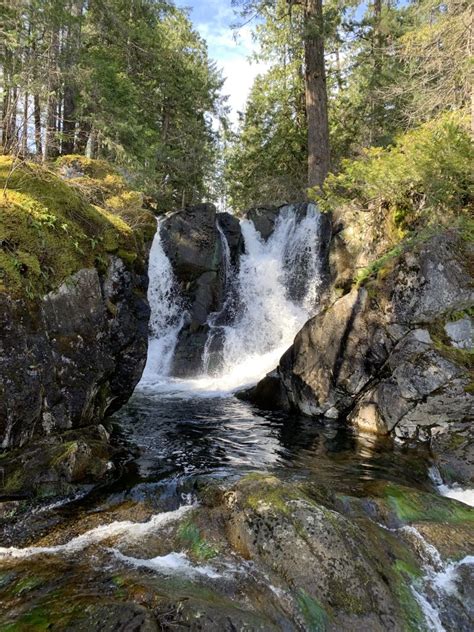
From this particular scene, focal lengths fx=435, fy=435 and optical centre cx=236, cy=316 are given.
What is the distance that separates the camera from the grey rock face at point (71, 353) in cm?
501

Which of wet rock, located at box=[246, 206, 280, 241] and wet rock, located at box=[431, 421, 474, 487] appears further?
wet rock, located at box=[246, 206, 280, 241]

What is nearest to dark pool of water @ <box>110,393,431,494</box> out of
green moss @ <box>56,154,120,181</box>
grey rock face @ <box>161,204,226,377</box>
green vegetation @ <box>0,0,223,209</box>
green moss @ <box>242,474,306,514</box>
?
green moss @ <box>242,474,306,514</box>

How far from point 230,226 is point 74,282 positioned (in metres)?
11.6

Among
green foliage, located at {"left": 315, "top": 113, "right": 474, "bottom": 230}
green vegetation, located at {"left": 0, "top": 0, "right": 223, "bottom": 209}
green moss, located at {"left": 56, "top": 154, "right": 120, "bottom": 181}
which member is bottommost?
green foliage, located at {"left": 315, "top": 113, "right": 474, "bottom": 230}

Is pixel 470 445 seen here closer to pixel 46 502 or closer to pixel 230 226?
pixel 46 502

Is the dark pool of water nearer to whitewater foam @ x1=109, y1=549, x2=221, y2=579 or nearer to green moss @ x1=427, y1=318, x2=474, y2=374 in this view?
whitewater foam @ x1=109, y1=549, x2=221, y2=579

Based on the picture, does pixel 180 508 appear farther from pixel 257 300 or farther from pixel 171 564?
pixel 257 300

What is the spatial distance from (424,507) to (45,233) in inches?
233

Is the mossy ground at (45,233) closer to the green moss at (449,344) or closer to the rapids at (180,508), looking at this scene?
the rapids at (180,508)

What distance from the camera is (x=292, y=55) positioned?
2316cm

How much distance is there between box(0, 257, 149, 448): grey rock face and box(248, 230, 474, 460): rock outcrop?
401 centimetres

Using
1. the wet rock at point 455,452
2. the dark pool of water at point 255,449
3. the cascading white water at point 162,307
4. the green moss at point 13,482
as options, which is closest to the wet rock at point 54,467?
the green moss at point 13,482

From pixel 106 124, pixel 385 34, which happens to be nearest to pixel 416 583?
pixel 106 124

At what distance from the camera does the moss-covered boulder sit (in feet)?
16.8
